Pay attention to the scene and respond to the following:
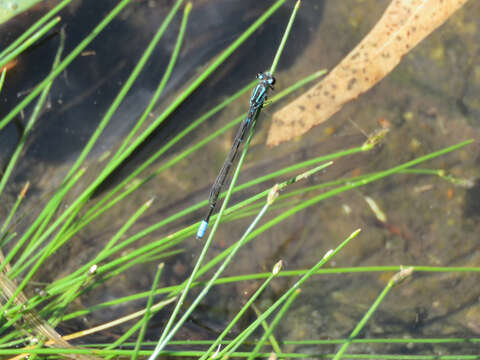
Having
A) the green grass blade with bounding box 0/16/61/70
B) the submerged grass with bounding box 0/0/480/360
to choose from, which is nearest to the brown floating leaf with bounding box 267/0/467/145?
the submerged grass with bounding box 0/0/480/360

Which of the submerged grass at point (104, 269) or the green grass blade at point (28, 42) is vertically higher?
the green grass blade at point (28, 42)

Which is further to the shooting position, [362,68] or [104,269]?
[362,68]

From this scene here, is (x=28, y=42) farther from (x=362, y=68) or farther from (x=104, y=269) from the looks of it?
(x=362, y=68)

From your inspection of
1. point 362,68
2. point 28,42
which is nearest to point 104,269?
point 28,42

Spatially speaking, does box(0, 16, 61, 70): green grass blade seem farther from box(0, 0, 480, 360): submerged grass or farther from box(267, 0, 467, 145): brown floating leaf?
box(267, 0, 467, 145): brown floating leaf

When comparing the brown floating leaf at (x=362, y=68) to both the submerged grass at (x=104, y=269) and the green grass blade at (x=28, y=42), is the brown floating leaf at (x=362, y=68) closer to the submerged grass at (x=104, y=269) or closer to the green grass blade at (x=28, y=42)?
the submerged grass at (x=104, y=269)

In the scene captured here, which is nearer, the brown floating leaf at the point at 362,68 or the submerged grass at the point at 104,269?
the submerged grass at the point at 104,269

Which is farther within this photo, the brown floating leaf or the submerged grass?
the brown floating leaf

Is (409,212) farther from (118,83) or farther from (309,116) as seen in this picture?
(118,83)

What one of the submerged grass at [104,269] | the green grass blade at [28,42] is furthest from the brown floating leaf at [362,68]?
the green grass blade at [28,42]
